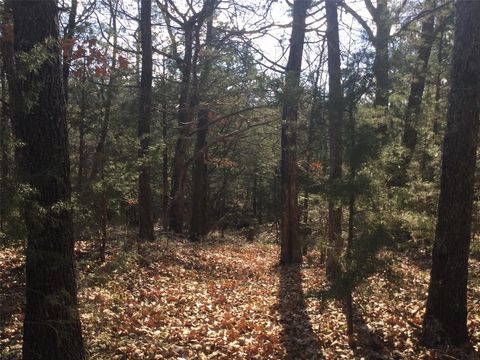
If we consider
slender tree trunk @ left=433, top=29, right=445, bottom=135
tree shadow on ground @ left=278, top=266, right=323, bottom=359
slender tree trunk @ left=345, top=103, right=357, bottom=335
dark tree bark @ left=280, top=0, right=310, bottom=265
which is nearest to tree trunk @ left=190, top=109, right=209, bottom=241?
dark tree bark @ left=280, top=0, right=310, bottom=265

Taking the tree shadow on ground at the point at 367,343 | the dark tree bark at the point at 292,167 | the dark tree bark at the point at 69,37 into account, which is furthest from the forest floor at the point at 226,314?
the dark tree bark at the point at 69,37

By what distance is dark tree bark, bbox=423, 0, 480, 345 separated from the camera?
5801mm

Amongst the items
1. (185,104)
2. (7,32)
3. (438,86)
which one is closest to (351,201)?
(7,32)

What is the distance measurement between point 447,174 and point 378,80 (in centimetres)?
180

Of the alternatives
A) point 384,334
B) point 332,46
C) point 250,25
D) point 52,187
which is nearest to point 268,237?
point 250,25

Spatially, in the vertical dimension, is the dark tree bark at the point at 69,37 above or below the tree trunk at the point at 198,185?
above

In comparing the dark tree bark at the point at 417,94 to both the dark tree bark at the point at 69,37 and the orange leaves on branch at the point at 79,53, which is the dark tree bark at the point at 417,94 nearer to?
the dark tree bark at the point at 69,37

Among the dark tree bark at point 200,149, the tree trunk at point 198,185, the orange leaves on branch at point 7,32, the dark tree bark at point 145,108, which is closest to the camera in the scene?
the orange leaves on branch at point 7,32

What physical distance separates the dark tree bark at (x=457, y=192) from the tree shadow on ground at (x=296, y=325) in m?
1.67

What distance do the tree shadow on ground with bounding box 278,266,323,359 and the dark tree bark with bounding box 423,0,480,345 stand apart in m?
1.67

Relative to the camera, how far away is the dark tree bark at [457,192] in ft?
19.0

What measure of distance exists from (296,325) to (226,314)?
54.5 inches

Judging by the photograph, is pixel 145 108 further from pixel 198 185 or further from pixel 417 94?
pixel 417 94

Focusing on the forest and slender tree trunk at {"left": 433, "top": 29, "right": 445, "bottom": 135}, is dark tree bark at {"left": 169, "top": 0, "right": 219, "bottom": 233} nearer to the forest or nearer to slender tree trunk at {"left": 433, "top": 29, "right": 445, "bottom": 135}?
the forest
